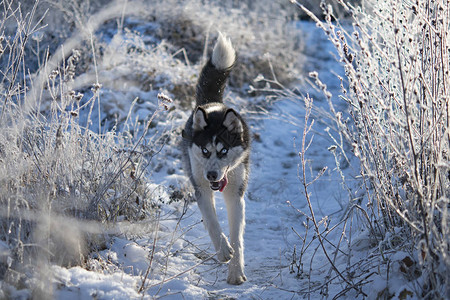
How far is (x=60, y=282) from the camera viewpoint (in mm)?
2373

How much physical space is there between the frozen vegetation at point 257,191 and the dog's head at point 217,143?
1.22 ft

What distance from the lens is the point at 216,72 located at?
484cm

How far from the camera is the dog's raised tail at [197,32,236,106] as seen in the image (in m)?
4.79

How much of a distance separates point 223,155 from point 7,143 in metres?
1.60

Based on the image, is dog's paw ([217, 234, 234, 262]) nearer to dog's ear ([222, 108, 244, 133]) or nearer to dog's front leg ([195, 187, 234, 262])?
dog's front leg ([195, 187, 234, 262])

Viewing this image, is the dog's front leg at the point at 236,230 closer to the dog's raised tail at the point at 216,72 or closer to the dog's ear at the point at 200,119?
the dog's ear at the point at 200,119

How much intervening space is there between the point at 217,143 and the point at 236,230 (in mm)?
722

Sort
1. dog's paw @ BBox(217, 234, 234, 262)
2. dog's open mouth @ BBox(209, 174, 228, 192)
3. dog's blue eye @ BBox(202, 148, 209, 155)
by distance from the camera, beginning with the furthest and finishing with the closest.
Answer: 1. dog's blue eye @ BBox(202, 148, 209, 155)
2. dog's open mouth @ BBox(209, 174, 228, 192)
3. dog's paw @ BBox(217, 234, 234, 262)

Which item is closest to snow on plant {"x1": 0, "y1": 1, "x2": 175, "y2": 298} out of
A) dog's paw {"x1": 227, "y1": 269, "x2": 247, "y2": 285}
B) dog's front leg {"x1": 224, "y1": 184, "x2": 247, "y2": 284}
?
dog's front leg {"x1": 224, "y1": 184, "x2": 247, "y2": 284}

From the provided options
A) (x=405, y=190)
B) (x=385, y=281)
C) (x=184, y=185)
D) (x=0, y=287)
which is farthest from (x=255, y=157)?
(x=0, y=287)

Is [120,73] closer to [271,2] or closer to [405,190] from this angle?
[405,190]

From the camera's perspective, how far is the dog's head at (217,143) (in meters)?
3.61

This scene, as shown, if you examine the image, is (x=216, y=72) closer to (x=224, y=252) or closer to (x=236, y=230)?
(x=236, y=230)

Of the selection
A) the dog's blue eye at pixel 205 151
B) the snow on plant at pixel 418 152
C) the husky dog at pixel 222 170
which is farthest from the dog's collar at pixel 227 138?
the snow on plant at pixel 418 152
